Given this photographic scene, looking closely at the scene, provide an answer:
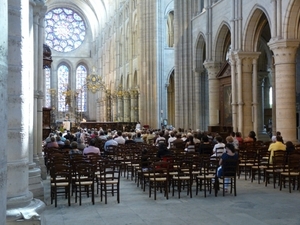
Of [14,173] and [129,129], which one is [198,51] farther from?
[14,173]

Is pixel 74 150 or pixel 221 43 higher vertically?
pixel 221 43

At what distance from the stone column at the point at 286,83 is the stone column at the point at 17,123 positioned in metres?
16.0

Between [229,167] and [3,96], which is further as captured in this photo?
[229,167]

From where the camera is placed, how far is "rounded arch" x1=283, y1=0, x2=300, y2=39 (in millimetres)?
19828

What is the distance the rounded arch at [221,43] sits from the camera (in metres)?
28.4

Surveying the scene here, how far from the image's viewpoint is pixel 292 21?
65.5ft

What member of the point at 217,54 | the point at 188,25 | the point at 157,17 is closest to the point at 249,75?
the point at 217,54

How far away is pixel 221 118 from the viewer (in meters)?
29.1

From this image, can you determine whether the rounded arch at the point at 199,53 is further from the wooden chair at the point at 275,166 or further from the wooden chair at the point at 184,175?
the wooden chair at the point at 184,175

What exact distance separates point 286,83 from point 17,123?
644 inches

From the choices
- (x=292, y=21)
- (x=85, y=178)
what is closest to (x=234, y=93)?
(x=292, y=21)

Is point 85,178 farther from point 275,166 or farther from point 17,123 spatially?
point 275,166

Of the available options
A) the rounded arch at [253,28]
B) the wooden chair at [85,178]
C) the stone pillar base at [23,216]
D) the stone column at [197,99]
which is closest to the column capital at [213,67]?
the stone column at [197,99]

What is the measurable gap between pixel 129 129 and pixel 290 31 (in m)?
23.6
